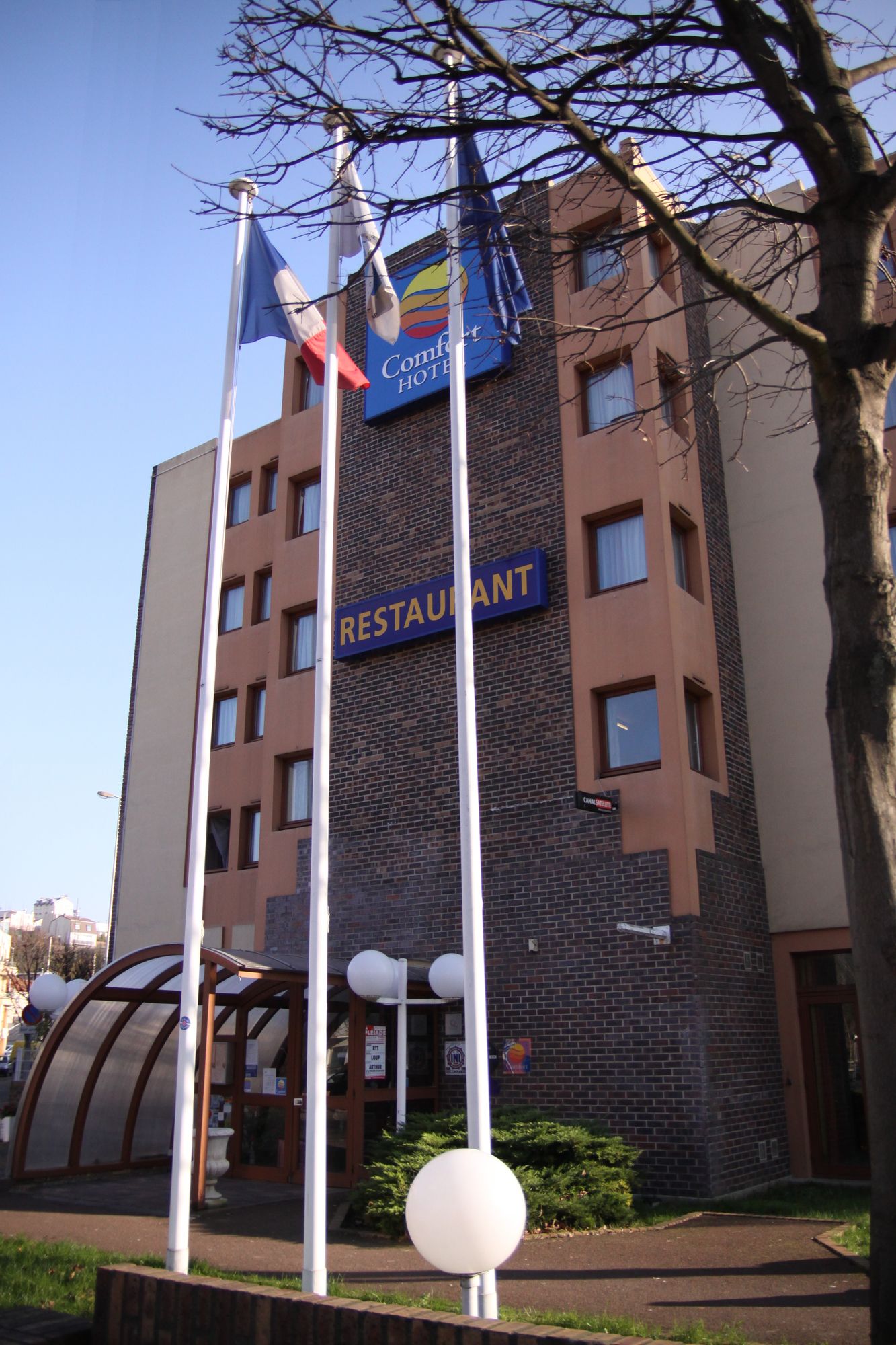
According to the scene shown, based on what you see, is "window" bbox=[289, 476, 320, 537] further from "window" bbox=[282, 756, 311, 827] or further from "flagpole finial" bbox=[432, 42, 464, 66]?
"flagpole finial" bbox=[432, 42, 464, 66]

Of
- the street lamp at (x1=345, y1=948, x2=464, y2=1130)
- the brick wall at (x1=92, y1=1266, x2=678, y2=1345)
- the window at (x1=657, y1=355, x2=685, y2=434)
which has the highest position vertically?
the window at (x1=657, y1=355, x2=685, y2=434)

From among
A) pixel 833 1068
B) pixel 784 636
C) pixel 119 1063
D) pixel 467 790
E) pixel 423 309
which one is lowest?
pixel 833 1068

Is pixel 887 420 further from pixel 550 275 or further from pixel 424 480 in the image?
pixel 424 480

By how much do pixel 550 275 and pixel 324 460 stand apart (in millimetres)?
8006

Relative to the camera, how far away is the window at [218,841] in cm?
2077

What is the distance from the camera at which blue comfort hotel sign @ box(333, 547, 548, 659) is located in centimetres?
1583

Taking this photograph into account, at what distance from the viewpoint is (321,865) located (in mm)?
8586

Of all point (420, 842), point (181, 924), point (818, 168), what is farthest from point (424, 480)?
point (818, 168)

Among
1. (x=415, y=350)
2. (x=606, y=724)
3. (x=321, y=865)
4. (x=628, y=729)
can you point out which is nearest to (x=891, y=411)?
(x=628, y=729)

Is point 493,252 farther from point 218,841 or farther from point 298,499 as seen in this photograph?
point 218,841

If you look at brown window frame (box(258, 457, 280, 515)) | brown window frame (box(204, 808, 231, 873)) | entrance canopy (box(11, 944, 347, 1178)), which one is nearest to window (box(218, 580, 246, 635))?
brown window frame (box(258, 457, 280, 515))

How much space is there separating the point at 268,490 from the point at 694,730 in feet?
36.9

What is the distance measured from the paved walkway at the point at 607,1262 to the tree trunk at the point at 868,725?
2.20 metres

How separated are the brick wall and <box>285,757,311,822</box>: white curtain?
12.0 metres
